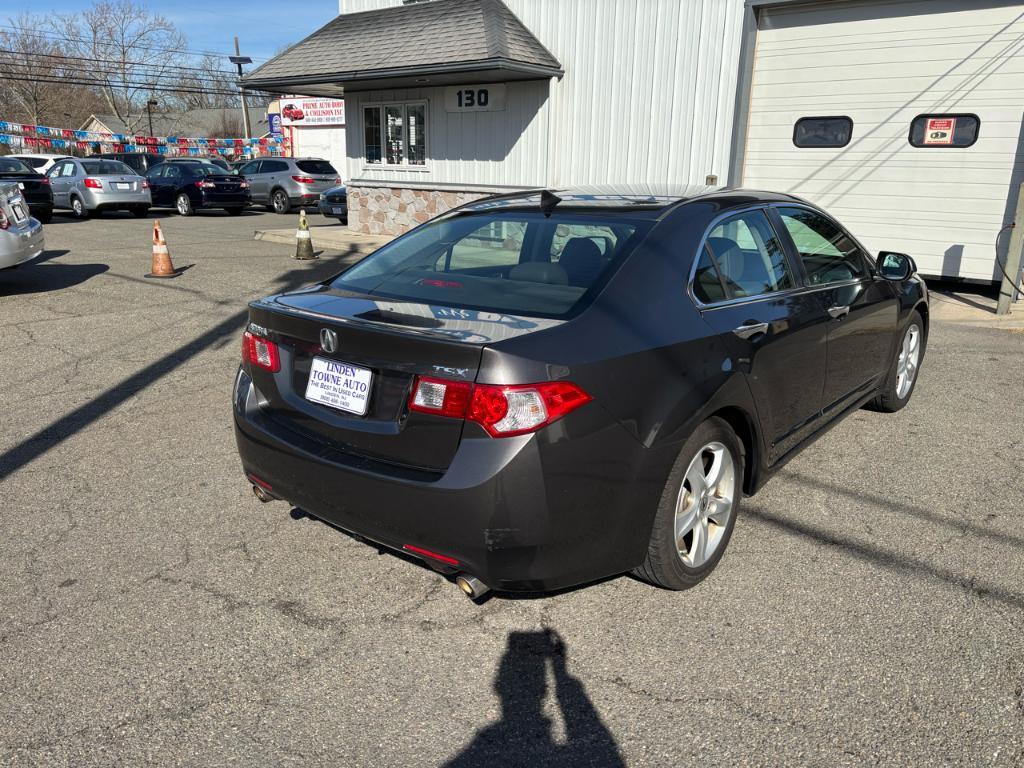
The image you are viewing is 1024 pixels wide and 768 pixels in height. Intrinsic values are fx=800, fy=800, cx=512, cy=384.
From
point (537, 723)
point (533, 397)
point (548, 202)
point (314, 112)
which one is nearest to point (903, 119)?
point (548, 202)

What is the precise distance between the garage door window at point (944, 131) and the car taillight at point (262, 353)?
972 cm

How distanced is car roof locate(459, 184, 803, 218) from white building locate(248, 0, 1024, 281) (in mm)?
7101

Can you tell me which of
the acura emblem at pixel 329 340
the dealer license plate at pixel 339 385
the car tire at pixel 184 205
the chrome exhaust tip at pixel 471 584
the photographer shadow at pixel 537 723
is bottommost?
the photographer shadow at pixel 537 723

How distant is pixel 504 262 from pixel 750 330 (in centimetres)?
112

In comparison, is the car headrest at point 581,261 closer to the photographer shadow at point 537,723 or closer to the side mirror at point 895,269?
the photographer shadow at point 537,723

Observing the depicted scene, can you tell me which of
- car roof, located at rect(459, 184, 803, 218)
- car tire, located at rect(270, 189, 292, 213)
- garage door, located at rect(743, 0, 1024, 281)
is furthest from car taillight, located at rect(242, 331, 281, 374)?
car tire, located at rect(270, 189, 292, 213)

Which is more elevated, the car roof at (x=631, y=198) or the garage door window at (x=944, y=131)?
the garage door window at (x=944, y=131)

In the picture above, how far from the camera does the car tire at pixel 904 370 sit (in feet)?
17.4

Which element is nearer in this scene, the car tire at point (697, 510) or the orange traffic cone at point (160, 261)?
the car tire at point (697, 510)

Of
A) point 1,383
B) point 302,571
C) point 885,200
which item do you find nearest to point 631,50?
point 885,200

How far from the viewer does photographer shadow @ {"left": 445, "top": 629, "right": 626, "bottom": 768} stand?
2398 millimetres

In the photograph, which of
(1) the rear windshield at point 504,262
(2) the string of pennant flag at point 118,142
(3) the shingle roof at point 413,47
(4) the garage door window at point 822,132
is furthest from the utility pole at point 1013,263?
(2) the string of pennant flag at point 118,142

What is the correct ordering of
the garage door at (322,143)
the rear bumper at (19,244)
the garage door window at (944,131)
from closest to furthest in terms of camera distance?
1. the rear bumper at (19,244)
2. the garage door window at (944,131)
3. the garage door at (322,143)

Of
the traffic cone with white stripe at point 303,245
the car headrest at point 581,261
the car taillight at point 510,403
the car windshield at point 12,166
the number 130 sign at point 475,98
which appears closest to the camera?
the car taillight at point 510,403
